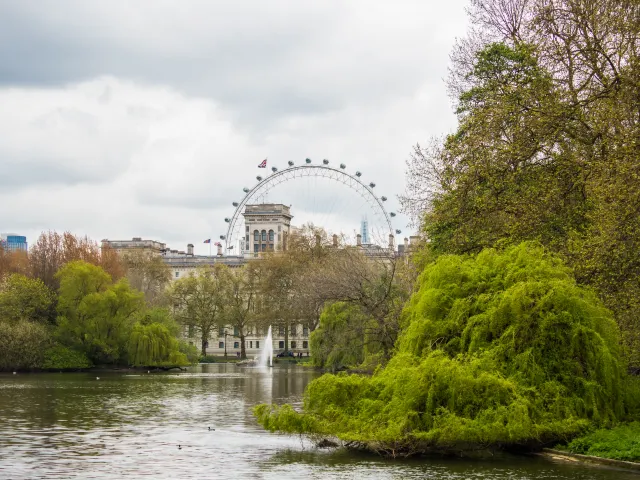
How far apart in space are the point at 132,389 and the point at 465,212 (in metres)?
31.4

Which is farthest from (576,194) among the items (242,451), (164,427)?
(164,427)

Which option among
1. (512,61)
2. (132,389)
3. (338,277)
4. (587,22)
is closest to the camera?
(587,22)

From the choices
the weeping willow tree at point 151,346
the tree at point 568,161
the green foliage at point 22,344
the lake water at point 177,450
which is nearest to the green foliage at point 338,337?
the weeping willow tree at point 151,346

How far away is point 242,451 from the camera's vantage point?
91.0ft

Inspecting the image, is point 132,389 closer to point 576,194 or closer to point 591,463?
point 576,194

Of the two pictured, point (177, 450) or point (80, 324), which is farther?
point (80, 324)

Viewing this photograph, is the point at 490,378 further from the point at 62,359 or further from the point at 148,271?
the point at 148,271

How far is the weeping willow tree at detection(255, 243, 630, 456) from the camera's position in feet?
82.6

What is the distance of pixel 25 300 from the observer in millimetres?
87000

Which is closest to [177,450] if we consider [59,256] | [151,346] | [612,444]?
[612,444]

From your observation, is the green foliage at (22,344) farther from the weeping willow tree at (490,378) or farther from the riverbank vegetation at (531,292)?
the weeping willow tree at (490,378)

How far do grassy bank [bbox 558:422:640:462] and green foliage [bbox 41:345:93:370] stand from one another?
217 feet

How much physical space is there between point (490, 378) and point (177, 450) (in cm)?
950

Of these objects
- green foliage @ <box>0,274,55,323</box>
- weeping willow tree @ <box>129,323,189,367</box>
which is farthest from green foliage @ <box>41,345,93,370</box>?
weeping willow tree @ <box>129,323,189,367</box>
